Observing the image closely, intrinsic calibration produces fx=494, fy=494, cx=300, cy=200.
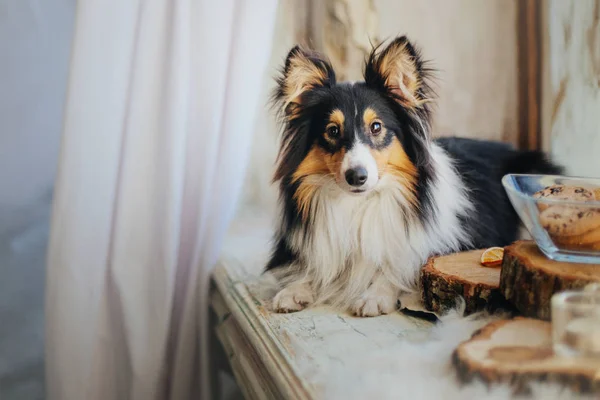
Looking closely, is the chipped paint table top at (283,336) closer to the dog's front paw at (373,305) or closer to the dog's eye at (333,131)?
the dog's front paw at (373,305)

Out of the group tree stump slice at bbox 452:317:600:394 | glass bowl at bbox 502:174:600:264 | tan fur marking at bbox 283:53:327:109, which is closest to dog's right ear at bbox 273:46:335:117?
tan fur marking at bbox 283:53:327:109

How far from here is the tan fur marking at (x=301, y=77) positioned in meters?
1.05

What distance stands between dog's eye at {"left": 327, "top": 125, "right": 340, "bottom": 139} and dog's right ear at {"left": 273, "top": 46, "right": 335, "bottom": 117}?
109 mm

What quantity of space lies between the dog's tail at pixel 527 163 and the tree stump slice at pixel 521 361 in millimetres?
571

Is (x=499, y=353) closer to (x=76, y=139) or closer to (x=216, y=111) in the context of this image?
(x=216, y=111)

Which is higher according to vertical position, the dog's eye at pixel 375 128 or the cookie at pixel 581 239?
the dog's eye at pixel 375 128

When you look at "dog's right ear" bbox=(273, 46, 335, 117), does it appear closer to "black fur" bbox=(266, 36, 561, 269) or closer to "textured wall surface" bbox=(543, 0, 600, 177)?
"black fur" bbox=(266, 36, 561, 269)

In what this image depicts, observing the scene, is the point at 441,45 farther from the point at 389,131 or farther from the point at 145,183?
the point at 145,183

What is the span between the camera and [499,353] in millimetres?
668

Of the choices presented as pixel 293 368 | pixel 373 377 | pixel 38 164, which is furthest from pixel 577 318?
pixel 38 164

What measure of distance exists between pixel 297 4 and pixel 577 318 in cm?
107

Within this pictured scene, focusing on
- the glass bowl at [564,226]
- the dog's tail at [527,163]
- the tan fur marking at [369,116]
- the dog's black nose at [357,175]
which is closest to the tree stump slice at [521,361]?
the glass bowl at [564,226]

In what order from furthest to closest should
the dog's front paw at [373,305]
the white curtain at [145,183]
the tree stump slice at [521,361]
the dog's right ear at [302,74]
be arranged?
1. the white curtain at [145,183]
2. the dog's right ear at [302,74]
3. the dog's front paw at [373,305]
4. the tree stump slice at [521,361]

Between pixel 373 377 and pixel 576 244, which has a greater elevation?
pixel 576 244
